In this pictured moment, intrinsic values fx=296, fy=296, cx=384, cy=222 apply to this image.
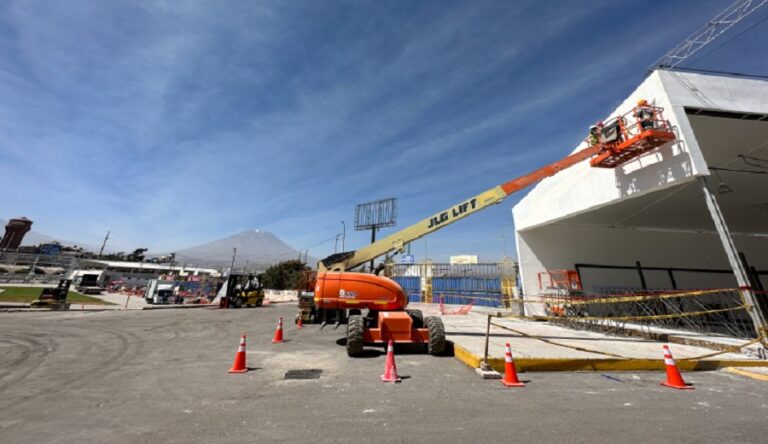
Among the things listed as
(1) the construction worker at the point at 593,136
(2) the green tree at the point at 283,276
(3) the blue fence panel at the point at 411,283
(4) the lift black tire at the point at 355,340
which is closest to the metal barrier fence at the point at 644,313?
(1) the construction worker at the point at 593,136

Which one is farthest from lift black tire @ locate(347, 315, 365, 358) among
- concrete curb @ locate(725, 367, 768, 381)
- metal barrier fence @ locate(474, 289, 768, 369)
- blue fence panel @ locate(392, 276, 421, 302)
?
blue fence panel @ locate(392, 276, 421, 302)

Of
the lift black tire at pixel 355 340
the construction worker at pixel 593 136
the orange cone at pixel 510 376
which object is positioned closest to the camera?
the orange cone at pixel 510 376

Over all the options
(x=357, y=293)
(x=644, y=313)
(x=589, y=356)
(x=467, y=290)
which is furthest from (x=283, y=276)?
(x=589, y=356)

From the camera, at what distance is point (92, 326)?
1273 cm

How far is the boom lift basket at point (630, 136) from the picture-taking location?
959 cm

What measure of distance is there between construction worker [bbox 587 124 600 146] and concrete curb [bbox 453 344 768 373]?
804cm

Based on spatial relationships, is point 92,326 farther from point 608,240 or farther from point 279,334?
point 608,240

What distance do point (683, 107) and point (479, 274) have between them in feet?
68.5

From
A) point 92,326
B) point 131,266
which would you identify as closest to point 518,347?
point 92,326

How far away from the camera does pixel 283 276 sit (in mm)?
53719

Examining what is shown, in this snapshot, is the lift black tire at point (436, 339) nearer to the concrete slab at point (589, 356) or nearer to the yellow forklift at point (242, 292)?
the concrete slab at point (589, 356)

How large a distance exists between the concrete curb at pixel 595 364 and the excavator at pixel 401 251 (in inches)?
66.1

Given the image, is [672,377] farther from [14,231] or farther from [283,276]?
[14,231]

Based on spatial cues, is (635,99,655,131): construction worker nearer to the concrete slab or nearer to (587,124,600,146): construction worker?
(587,124,600,146): construction worker
